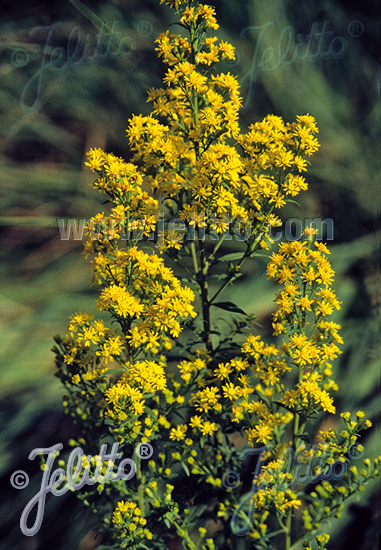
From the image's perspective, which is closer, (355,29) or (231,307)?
(231,307)

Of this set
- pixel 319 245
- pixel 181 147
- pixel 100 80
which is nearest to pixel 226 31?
pixel 100 80

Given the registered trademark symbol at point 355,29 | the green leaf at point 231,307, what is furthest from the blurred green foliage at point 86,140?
the green leaf at point 231,307

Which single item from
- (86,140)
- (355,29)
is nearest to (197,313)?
(86,140)

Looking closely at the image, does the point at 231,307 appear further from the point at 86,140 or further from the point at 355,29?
the point at 355,29

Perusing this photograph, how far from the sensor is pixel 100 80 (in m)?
1.43

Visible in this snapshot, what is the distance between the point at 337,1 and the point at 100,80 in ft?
2.17

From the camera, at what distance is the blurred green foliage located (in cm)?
140

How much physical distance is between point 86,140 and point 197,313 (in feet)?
2.60

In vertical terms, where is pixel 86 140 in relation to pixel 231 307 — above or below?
above

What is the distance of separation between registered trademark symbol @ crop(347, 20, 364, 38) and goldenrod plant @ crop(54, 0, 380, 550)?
2.54 ft

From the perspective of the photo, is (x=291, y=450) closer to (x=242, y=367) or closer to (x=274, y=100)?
(x=242, y=367)

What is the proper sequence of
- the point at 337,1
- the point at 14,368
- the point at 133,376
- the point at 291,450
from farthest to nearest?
the point at 337,1, the point at 14,368, the point at 291,450, the point at 133,376

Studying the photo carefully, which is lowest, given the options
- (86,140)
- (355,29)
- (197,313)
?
(197,313)

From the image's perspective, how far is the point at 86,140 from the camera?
1.53m
